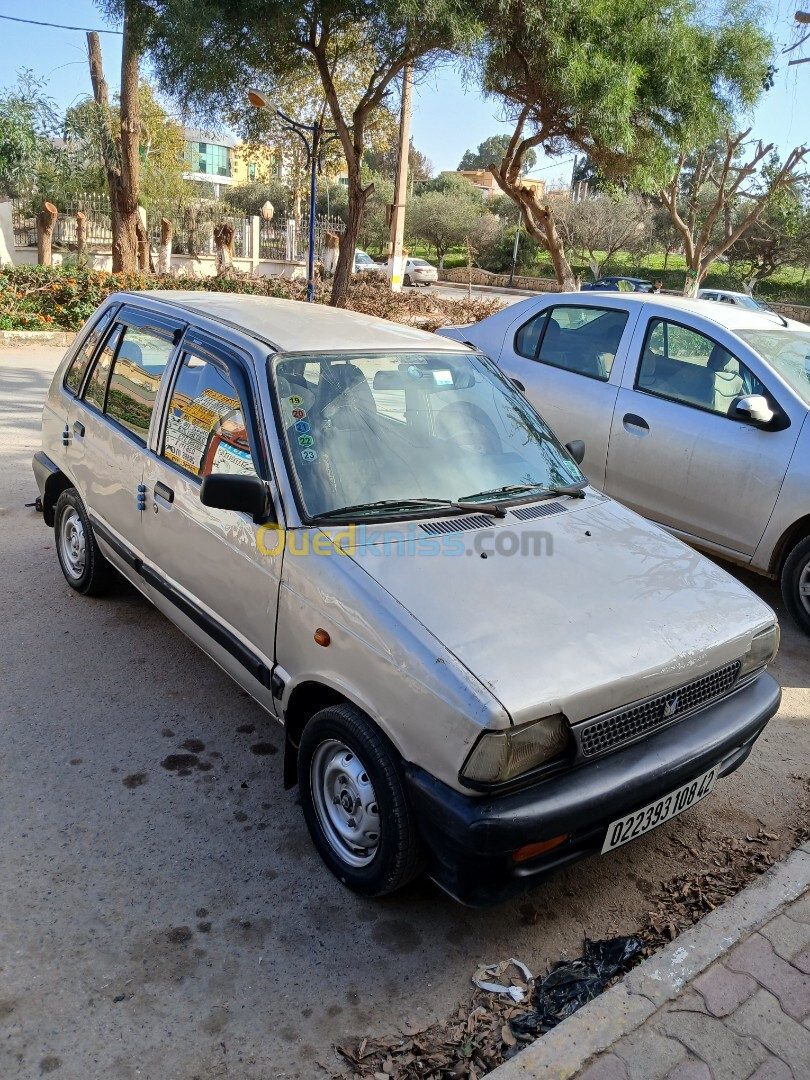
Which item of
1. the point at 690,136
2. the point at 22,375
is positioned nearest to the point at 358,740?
the point at 22,375

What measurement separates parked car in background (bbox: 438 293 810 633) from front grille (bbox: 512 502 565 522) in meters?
2.18

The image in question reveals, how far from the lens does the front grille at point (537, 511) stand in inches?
126

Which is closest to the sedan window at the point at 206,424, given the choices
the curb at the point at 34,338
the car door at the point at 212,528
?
the car door at the point at 212,528

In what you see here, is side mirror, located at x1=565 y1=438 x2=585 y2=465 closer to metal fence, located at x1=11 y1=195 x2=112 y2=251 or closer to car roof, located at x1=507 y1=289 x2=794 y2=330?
car roof, located at x1=507 y1=289 x2=794 y2=330

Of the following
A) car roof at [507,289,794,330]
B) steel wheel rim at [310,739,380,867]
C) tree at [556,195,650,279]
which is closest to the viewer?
steel wheel rim at [310,739,380,867]

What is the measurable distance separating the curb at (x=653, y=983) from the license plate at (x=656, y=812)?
0.36 meters

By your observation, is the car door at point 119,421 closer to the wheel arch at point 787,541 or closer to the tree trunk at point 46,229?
the wheel arch at point 787,541

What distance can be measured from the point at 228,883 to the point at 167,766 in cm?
77

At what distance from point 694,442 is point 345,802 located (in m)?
3.55

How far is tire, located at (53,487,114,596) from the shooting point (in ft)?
15.4

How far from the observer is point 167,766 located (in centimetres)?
348

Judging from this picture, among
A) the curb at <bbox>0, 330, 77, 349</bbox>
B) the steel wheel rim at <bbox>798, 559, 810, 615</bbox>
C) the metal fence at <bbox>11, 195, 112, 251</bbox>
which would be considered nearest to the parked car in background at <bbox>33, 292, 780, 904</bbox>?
the steel wheel rim at <bbox>798, 559, 810, 615</bbox>

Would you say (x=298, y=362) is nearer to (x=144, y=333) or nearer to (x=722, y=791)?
(x=144, y=333)

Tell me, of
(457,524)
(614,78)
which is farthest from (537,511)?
(614,78)
